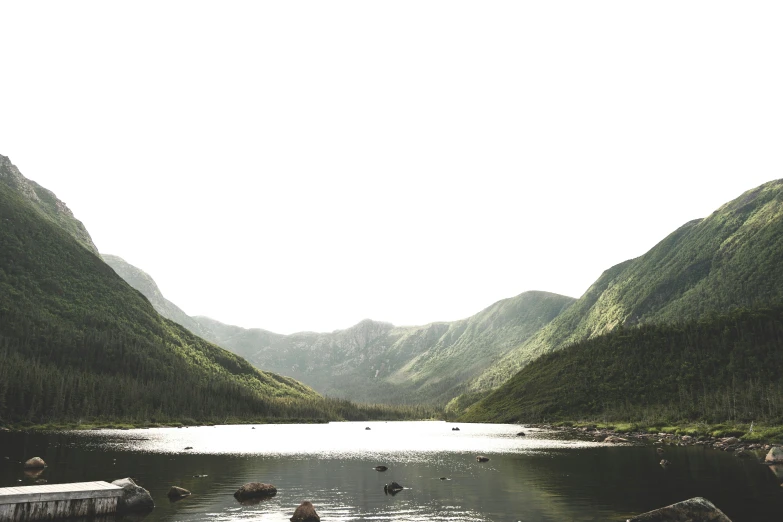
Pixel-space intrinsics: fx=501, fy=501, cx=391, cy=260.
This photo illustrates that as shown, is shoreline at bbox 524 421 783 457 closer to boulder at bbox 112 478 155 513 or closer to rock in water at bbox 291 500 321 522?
rock in water at bbox 291 500 321 522

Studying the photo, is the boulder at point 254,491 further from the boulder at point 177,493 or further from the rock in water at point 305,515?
the rock in water at point 305,515

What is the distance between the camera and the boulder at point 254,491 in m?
48.6

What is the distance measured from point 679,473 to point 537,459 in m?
28.6

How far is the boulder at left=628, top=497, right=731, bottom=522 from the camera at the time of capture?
111 feet

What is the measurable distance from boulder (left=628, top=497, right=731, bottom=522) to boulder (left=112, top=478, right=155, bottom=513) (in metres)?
38.5

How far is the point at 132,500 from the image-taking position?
4150cm

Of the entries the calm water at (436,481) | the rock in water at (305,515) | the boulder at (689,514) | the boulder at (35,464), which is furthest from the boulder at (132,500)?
the boulder at (689,514)

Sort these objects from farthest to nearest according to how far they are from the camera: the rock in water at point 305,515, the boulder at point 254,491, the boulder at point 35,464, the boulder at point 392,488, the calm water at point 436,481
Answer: the boulder at point 35,464, the boulder at point 392,488, the boulder at point 254,491, the calm water at point 436,481, the rock in water at point 305,515

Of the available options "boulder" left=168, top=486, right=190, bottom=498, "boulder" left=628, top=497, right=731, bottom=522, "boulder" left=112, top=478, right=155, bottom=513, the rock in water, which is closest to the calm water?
"boulder" left=168, top=486, right=190, bottom=498

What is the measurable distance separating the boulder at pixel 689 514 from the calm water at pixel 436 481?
14.1 ft

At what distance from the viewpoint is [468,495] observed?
5144cm

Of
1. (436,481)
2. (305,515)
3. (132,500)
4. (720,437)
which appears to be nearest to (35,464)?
(132,500)

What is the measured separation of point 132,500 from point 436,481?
35119 mm

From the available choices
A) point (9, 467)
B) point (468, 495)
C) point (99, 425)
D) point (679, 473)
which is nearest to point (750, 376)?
point (679, 473)
